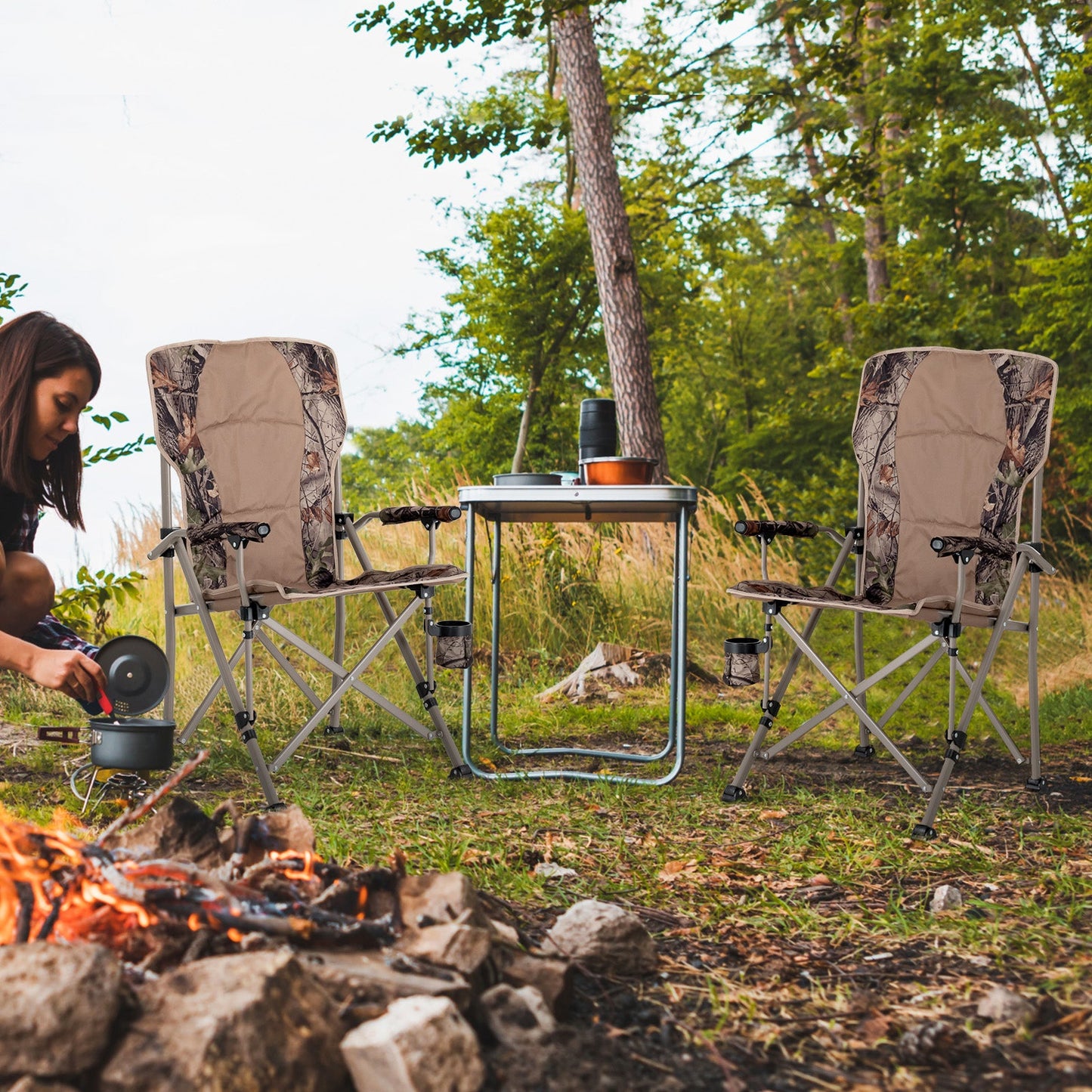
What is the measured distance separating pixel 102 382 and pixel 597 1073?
120 inches

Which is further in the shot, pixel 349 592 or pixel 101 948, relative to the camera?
pixel 349 592

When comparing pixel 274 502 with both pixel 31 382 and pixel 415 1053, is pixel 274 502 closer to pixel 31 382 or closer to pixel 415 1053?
pixel 31 382

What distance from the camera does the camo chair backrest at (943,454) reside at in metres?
3.15

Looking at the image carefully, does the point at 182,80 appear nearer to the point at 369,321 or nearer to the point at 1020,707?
the point at 369,321

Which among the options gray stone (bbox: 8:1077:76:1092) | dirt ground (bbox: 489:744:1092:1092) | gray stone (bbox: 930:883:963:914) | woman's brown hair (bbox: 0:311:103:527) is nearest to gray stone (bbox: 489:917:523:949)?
dirt ground (bbox: 489:744:1092:1092)

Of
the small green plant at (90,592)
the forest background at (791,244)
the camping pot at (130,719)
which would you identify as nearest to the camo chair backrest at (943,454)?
the camping pot at (130,719)

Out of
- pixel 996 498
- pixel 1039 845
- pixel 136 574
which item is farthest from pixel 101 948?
pixel 136 574

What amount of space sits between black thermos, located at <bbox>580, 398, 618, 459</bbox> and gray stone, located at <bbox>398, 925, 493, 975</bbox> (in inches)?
75.7

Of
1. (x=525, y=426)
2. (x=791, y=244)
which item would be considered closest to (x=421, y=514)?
(x=525, y=426)

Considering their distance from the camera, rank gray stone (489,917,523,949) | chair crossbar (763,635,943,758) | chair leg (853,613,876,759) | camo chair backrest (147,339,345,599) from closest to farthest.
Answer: gray stone (489,917,523,949), chair crossbar (763,635,943,758), camo chair backrest (147,339,345,599), chair leg (853,613,876,759)

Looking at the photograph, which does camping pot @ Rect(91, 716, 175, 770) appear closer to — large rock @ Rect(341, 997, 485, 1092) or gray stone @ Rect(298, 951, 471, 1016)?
gray stone @ Rect(298, 951, 471, 1016)

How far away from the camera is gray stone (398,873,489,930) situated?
1463 millimetres

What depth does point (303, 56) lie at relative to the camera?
524 inches

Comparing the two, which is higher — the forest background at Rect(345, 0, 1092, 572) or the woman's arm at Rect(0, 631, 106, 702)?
the forest background at Rect(345, 0, 1092, 572)
